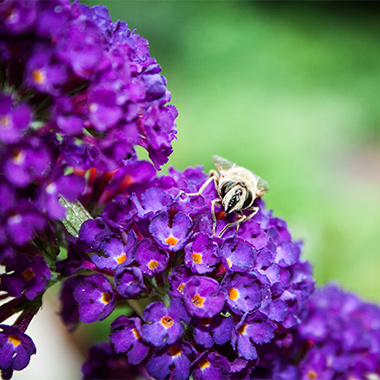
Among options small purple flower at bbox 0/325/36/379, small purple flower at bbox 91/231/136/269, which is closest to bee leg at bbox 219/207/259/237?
small purple flower at bbox 91/231/136/269

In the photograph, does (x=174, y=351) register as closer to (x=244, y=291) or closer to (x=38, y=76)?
(x=244, y=291)

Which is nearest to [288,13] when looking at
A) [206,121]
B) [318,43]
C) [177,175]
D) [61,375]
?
[318,43]

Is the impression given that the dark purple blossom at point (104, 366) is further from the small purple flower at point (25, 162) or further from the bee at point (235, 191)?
the small purple flower at point (25, 162)

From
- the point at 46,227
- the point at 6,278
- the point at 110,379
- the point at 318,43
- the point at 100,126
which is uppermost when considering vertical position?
the point at 318,43

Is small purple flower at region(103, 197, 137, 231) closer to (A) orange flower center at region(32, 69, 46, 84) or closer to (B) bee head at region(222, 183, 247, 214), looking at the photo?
(B) bee head at region(222, 183, 247, 214)

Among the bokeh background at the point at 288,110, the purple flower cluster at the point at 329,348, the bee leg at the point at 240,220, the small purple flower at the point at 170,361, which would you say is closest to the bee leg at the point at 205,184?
the bee leg at the point at 240,220

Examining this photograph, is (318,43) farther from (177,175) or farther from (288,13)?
(177,175)
